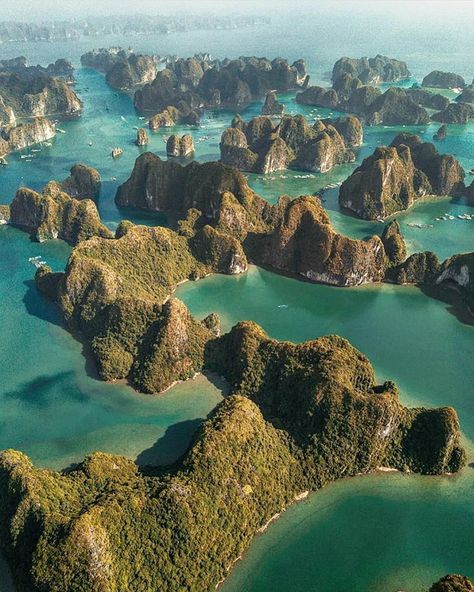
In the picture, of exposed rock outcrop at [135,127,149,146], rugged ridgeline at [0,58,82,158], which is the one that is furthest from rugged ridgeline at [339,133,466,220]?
rugged ridgeline at [0,58,82,158]

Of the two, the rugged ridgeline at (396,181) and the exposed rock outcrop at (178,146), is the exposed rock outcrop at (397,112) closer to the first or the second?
the rugged ridgeline at (396,181)

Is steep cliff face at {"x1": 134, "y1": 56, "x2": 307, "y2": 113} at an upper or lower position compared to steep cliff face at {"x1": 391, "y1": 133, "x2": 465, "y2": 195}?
upper

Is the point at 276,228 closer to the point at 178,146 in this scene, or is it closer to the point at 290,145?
the point at 290,145

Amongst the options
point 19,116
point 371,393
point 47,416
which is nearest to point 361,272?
point 371,393

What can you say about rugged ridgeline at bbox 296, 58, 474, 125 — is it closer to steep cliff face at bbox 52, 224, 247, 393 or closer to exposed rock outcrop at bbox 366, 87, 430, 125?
exposed rock outcrop at bbox 366, 87, 430, 125

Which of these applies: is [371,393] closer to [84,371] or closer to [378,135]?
[84,371]

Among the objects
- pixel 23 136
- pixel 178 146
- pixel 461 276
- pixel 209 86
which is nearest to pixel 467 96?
pixel 209 86
